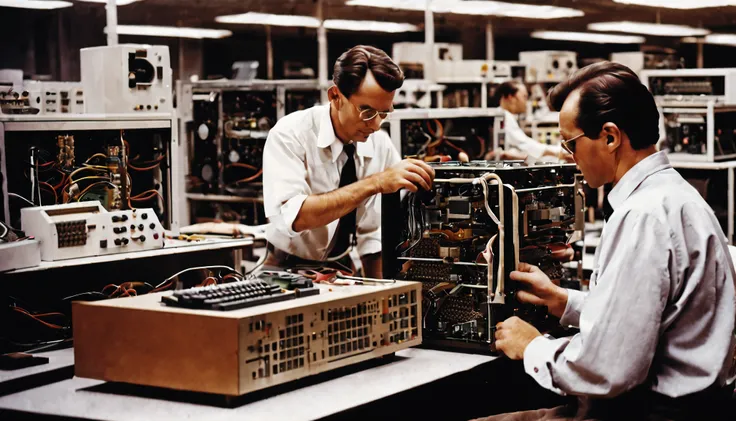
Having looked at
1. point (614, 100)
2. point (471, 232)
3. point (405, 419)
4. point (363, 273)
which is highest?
point (614, 100)

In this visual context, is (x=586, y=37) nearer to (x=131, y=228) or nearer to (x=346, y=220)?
(x=346, y=220)

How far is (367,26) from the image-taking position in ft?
47.1

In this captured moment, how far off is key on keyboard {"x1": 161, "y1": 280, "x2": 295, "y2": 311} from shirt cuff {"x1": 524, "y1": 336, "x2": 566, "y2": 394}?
61cm

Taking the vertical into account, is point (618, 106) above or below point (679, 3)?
below

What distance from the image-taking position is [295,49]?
13.3m

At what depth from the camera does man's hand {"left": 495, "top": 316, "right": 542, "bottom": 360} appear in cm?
210

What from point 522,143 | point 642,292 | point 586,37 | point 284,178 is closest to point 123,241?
point 284,178

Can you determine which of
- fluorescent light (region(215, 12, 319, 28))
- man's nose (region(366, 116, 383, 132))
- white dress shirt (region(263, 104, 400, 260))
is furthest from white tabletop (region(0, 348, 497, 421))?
fluorescent light (region(215, 12, 319, 28))

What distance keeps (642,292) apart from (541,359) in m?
0.28

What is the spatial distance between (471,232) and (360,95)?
596mm

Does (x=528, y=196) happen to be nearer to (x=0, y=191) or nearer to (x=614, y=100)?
(x=614, y=100)

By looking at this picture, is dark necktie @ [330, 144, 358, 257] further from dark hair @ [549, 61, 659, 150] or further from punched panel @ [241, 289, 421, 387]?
dark hair @ [549, 61, 659, 150]

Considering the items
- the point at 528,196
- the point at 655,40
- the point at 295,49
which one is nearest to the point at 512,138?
the point at 528,196

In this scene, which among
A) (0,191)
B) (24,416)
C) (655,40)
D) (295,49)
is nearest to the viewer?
(24,416)
